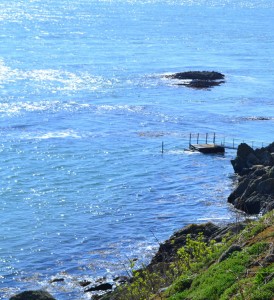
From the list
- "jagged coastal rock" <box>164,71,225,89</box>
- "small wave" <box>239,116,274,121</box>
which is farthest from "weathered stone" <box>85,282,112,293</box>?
"jagged coastal rock" <box>164,71,225,89</box>

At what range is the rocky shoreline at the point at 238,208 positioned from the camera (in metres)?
35.7

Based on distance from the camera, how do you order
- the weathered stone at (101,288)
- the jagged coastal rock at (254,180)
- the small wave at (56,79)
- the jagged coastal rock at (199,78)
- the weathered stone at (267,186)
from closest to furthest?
the weathered stone at (101,288)
the jagged coastal rock at (254,180)
the weathered stone at (267,186)
the small wave at (56,79)
the jagged coastal rock at (199,78)

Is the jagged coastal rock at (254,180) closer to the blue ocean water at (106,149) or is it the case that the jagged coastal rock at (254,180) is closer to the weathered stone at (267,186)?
the weathered stone at (267,186)

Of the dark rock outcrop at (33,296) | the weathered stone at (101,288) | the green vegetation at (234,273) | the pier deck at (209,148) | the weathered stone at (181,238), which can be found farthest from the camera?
the pier deck at (209,148)

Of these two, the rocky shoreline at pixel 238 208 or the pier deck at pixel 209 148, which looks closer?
the rocky shoreline at pixel 238 208

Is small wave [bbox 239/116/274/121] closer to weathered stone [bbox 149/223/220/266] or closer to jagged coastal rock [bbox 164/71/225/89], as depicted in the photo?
jagged coastal rock [bbox 164/71/225/89]

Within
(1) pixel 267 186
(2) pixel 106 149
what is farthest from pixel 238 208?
(2) pixel 106 149

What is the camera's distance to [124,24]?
651 feet

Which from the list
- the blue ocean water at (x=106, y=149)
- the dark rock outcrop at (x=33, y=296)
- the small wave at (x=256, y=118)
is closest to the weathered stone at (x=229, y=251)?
the dark rock outcrop at (x=33, y=296)

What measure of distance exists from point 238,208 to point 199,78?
198ft

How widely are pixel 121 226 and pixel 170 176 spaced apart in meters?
15.0

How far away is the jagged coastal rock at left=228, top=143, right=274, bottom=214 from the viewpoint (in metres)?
54.0

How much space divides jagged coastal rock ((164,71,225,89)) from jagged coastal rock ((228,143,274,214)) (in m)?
43.7

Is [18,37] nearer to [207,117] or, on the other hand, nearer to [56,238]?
[207,117]
